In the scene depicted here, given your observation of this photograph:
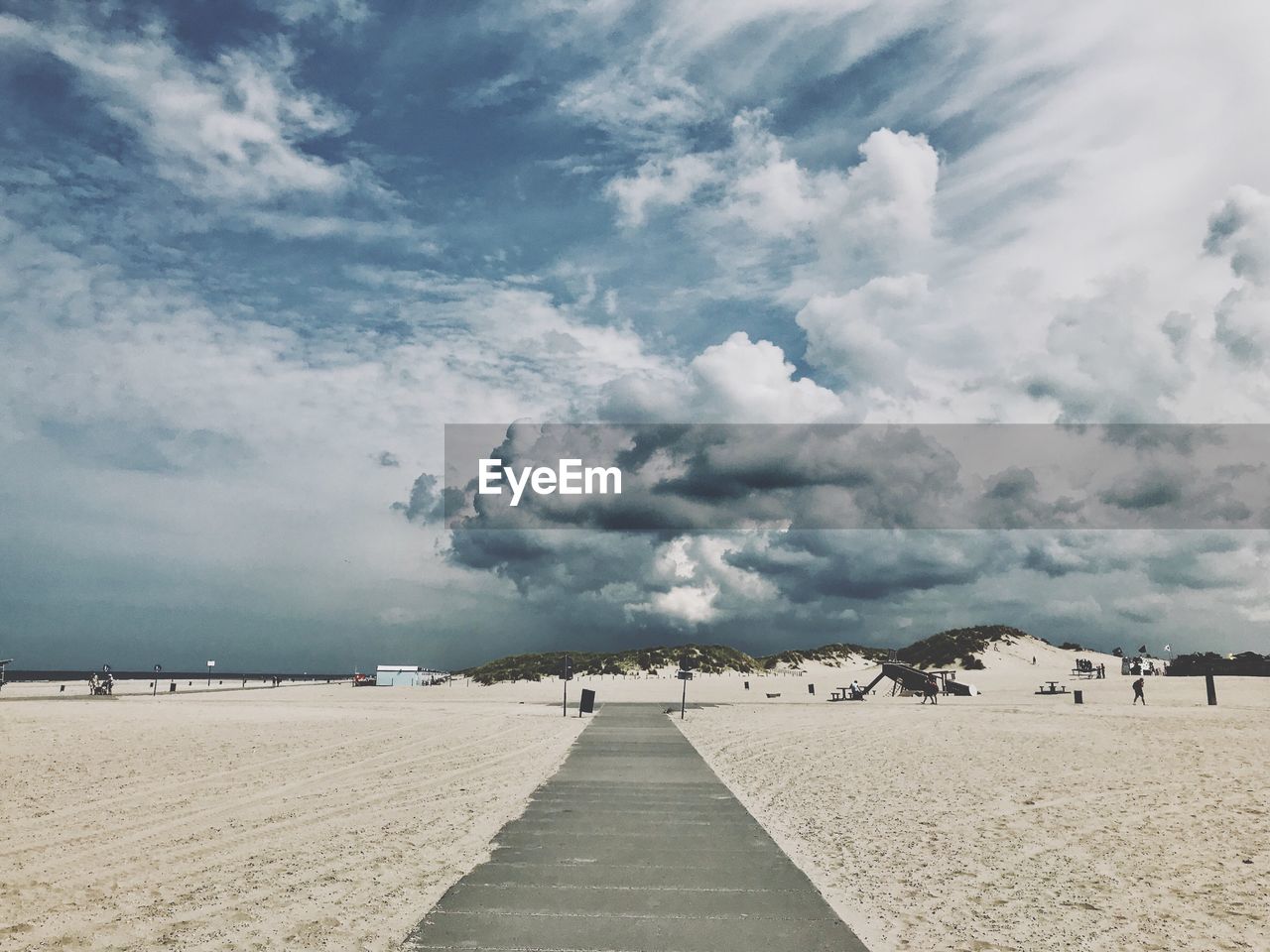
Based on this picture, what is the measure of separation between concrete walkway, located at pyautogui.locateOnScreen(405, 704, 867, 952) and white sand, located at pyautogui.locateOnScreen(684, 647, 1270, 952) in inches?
20.3

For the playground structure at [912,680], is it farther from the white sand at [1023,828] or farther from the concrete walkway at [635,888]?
the concrete walkway at [635,888]

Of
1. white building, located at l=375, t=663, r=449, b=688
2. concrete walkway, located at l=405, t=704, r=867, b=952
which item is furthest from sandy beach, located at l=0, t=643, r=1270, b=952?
white building, located at l=375, t=663, r=449, b=688

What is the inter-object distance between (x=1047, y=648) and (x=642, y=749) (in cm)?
9099

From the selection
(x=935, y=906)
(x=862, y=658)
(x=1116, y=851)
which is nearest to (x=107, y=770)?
(x=935, y=906)

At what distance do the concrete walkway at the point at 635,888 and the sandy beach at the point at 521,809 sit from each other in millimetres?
374

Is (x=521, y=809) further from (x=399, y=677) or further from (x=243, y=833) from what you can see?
(x=399, y=677)

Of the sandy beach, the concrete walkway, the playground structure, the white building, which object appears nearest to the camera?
the concrete walkway

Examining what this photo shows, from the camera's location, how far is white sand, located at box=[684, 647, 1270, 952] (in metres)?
6.55

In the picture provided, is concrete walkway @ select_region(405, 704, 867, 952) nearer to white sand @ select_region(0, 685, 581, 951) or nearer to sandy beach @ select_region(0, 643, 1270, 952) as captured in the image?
sandy beach @ select_region(0, 643, 1270, 952)

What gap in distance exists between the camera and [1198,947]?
6.10m

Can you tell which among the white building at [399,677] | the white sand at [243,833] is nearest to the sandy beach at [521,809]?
the white sand at [243,833]

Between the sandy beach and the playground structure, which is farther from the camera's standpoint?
the playground structure

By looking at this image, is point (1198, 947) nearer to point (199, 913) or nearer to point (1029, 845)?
point (1029, 845)

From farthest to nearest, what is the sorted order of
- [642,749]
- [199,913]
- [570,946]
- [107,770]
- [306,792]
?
[642,749]
[107,770]
[306,792]
[199,913]
[570,946]
